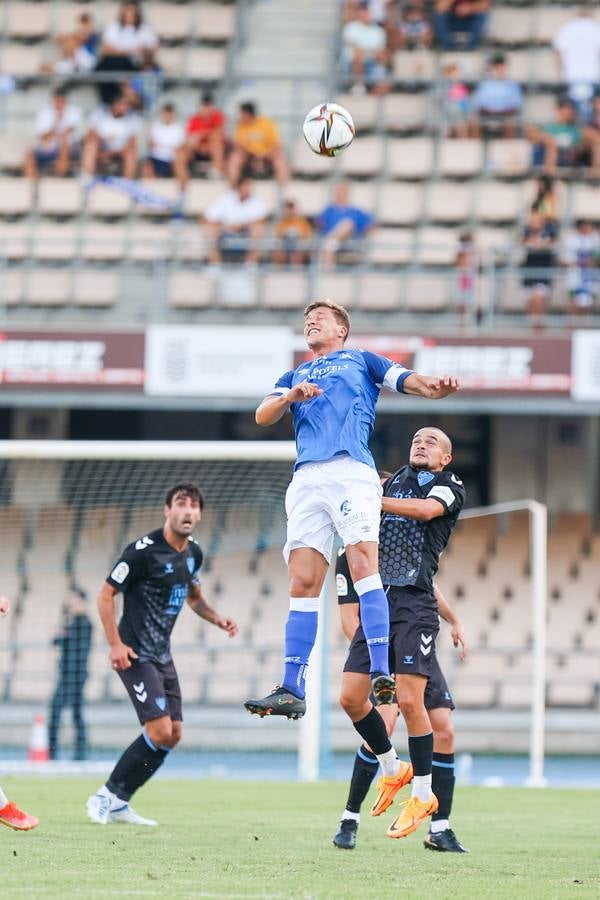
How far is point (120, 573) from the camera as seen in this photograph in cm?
1018

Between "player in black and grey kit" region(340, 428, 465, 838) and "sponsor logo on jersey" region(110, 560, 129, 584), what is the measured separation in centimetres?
197

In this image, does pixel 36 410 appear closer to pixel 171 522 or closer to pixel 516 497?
pixel 516 497

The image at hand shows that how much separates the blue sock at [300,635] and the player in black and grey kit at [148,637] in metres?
1.87

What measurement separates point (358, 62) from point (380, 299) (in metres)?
5.14

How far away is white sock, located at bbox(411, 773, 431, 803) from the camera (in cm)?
857

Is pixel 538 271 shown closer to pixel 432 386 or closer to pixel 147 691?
pixel 147 691

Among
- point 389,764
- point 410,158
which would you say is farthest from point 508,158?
point 389,764

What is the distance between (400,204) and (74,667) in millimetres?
8153

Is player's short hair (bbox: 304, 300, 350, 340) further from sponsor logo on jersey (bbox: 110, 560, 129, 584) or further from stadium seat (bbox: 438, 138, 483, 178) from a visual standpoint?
stadium seat (bbox: 438, 138, 483, 178)

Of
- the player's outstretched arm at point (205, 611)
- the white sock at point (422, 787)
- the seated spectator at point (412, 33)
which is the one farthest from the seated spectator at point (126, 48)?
the white sock at point (422, 787)

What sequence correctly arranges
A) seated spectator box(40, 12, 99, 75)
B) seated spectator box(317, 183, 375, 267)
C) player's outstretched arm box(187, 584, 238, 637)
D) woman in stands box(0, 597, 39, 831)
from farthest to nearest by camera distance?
1. seated spectator box(40, 12, 99, 75)
2. seated spectator box(317, 183, 375, 267)
3. player's outstretched arm box(187, 584, 238, 637)
4. woman in stands box(0, 597, 39, 831)

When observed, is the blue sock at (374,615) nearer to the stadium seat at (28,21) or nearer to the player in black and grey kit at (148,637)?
the player in black and grey kit at (148,637)

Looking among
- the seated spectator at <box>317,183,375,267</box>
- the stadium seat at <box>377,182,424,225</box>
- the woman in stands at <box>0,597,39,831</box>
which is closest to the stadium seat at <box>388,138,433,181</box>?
the stadium seat at <box>377,182,424,225</box>

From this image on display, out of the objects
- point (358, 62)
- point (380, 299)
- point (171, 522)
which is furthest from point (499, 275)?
point (171, 522)
